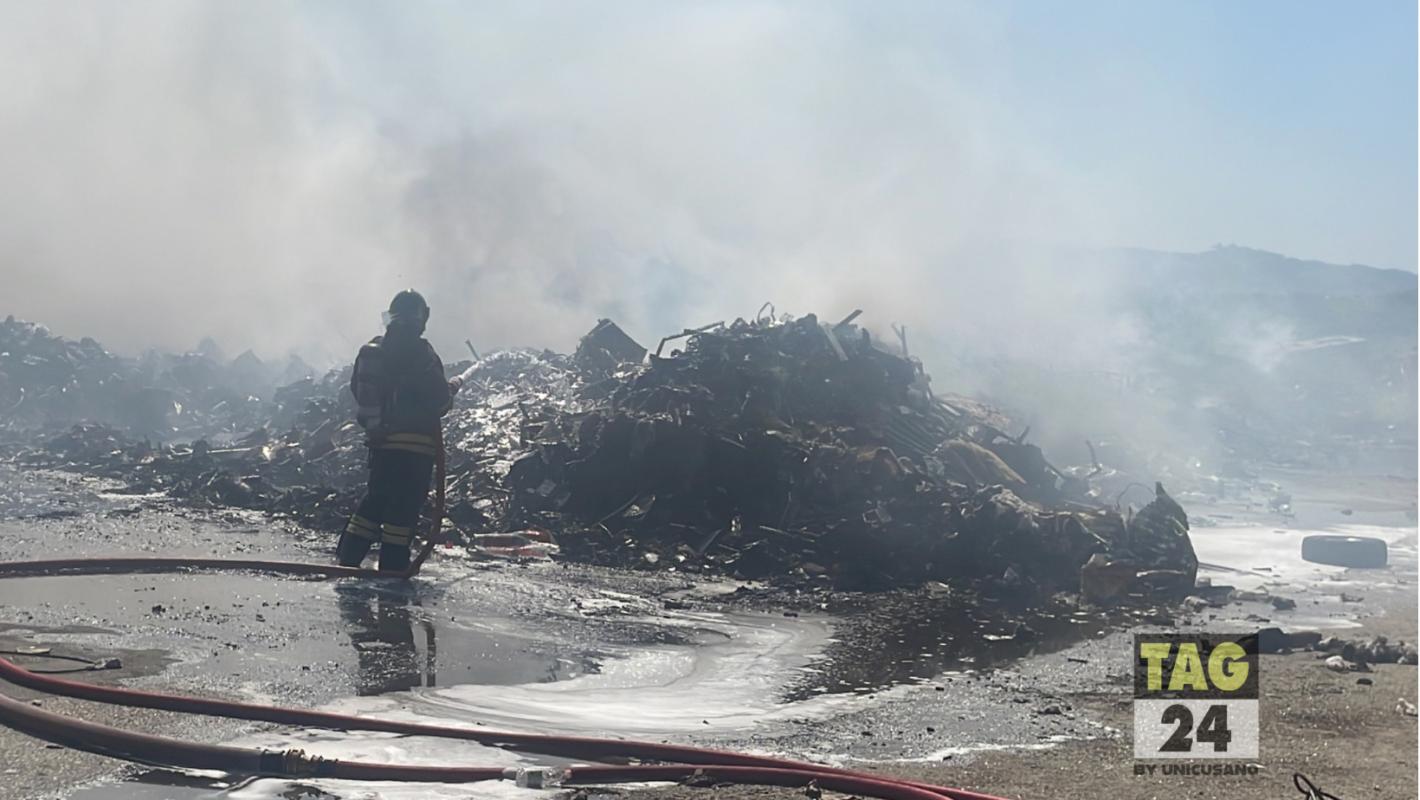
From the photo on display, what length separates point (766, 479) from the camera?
556 inches

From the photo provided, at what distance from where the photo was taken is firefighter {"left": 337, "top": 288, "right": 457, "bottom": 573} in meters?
9.09

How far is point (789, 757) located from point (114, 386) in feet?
101

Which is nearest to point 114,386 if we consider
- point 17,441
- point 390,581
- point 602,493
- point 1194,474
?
point 17,441

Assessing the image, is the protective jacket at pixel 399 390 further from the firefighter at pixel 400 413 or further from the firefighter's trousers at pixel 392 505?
the firefighter's trousers at pixel 392 505

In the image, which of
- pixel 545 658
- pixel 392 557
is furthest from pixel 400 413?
pixel 545 658

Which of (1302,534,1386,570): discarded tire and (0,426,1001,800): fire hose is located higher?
(1302,534,1386,570): discarded tire

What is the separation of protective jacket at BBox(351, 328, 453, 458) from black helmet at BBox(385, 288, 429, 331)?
0.09m

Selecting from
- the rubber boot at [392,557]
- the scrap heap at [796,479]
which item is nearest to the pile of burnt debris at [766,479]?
the scrap heap at [796,479]

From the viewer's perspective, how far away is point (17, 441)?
25.1m

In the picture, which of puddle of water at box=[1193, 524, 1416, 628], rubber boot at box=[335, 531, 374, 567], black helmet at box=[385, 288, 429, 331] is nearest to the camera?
black helmet at box=[385, 288, 429, 331]

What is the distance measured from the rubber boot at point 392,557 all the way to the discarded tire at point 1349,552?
44.7ft

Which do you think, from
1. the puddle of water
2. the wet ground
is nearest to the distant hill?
the puddle of water

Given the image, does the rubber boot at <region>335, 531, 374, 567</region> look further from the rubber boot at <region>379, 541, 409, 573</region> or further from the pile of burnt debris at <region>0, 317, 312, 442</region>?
the pile of burnt debris at <region>0, 317, 312, 442</region>

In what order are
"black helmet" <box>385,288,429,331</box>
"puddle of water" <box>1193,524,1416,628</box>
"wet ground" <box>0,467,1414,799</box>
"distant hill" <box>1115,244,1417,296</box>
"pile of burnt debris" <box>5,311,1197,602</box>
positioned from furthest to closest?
"distant hill" <box>1115,244,1417,296</box>
"pile of burnt debris" <box>5,311,1197,602</box>
"puddle of water" <box>1193,524,1416,628</box>
"black helmet" <box>385,288,429,331</box>
"wet ground" <box>0,467,1414,799</box>
